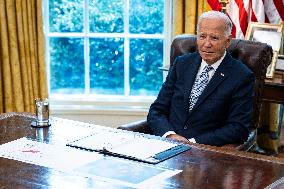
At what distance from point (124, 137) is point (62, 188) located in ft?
2.04

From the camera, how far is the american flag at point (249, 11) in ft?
12.6

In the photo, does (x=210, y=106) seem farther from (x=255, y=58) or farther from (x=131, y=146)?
(x=131, y=146)

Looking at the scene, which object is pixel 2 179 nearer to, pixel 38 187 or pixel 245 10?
pixel 38 187

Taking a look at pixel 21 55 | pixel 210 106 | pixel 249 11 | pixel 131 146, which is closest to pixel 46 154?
pixel 131 146

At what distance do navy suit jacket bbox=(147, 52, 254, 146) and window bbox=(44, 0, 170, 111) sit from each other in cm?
151

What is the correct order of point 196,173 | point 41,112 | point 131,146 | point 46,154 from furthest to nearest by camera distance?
point 41,112 < point 131,146 < point 46,154 < point 196,173

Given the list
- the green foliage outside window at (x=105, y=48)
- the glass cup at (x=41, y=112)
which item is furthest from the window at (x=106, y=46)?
the glass cup at (x=41, y=112)

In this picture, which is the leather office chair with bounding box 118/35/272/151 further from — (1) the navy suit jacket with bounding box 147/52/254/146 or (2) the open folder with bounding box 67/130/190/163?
(2) the open folder with bounding box 67/130/190/163

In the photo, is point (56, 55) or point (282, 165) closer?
point (282, 165)

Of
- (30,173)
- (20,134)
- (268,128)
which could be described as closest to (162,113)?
(20,134)

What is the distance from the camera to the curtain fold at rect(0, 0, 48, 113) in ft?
13.2

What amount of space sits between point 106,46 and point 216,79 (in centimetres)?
188

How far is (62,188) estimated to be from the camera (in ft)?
5.43

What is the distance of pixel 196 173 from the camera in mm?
1817
